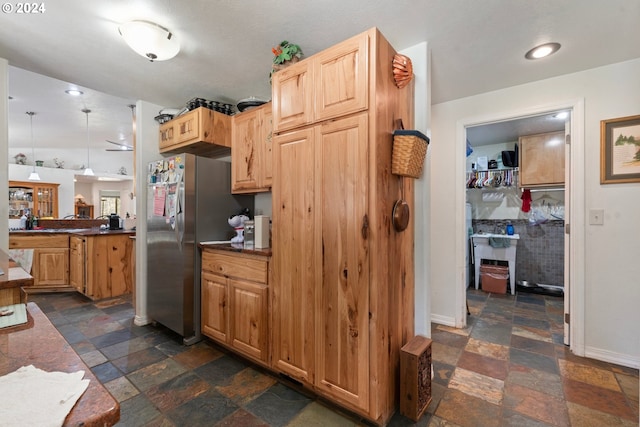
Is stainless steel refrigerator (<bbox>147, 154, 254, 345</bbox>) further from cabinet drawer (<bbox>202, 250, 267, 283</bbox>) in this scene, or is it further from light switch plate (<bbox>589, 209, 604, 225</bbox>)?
light switch plate (<bbox>589, 209, 604, 225</bbox>)

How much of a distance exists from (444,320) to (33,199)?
32.8 feet

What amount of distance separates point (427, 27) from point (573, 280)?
2338 mm

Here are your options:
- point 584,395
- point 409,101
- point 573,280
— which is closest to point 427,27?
point 409,101

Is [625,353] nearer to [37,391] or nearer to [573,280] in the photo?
[573,280]

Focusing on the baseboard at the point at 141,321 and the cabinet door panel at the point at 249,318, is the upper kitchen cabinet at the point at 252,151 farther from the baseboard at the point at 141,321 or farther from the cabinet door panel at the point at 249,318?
the baseboard at the point at 141,321

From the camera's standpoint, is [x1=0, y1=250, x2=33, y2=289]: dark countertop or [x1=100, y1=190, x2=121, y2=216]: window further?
[x1=100, y1=190, x2=121, y2=216]: window

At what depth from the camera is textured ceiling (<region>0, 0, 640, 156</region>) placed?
1.62 metres

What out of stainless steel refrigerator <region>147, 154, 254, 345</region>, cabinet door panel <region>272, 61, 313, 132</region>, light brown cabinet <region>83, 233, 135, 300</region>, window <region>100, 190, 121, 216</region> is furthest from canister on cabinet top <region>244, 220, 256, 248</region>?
window <region>100, 190, 121, 216</region>

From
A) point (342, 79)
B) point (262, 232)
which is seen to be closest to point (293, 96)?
point (342, 79)

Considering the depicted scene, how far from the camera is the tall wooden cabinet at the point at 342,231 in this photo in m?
1.49

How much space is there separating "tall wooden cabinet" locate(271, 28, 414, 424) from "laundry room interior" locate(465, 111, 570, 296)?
2.89 meters

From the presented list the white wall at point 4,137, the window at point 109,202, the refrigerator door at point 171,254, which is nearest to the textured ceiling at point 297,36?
the white wall at point 4,137

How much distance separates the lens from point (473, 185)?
455cm

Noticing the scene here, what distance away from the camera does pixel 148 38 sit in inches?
68.3
